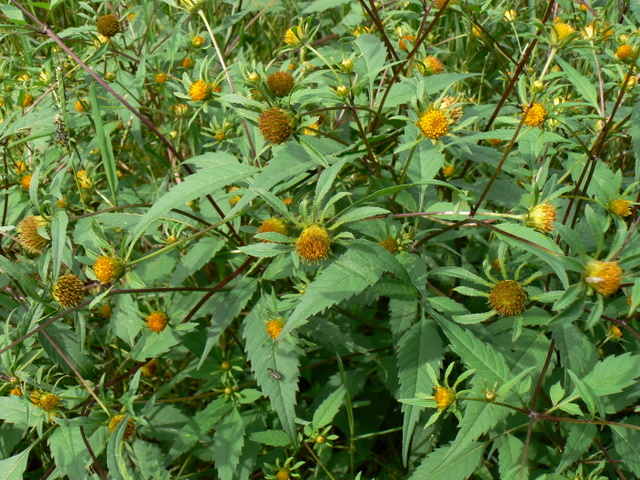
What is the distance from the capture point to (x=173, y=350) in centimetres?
204

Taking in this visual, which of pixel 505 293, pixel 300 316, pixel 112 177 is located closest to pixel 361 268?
pixel 300 316

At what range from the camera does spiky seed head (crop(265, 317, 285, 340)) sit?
1.53 metres

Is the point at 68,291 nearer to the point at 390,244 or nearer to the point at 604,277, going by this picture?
the point at 390,244

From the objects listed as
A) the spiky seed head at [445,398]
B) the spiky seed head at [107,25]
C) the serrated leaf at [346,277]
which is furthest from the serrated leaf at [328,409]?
the spiky seed head at [107,25]

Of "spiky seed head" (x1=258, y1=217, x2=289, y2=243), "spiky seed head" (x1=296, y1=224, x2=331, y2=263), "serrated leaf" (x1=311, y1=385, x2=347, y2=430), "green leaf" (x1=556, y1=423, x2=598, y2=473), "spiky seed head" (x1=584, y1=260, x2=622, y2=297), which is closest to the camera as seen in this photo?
"spiky seed head" (x1=584, y1=260, x2=622, y2=297)

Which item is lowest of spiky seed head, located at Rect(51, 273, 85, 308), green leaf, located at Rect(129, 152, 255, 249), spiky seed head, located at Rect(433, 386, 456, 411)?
spiky seed head, located at Rect(433, 386, 456, 411)

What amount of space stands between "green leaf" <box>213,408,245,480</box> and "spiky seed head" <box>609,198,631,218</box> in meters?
1.33

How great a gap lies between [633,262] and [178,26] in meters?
1.85

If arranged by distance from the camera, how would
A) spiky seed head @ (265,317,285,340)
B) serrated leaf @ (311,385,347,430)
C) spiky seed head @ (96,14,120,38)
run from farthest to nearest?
1. spiky seed head @ (96,14,120,38)
2. serrated leaf @ (311,385,347,430)
3. spiky seed head @ (265,317,285,340)

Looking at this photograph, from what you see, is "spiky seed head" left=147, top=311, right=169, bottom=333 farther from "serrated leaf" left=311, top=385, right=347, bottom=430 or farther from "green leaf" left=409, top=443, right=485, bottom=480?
"green leaf" left=409, top=443, right=485, bottom=480

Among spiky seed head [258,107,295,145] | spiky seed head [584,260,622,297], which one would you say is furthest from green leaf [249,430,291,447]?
spiky seed head [584,260,622,297]

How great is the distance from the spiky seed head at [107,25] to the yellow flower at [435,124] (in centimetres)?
139

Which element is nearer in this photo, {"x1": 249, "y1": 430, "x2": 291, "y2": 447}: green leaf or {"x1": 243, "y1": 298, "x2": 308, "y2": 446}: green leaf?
{"x1": 243, "y1": 298, "x2": 308, "y2": 446}: green leaf

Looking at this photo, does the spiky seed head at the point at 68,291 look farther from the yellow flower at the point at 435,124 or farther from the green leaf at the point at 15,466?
the yellow flower at the point at 435,124
